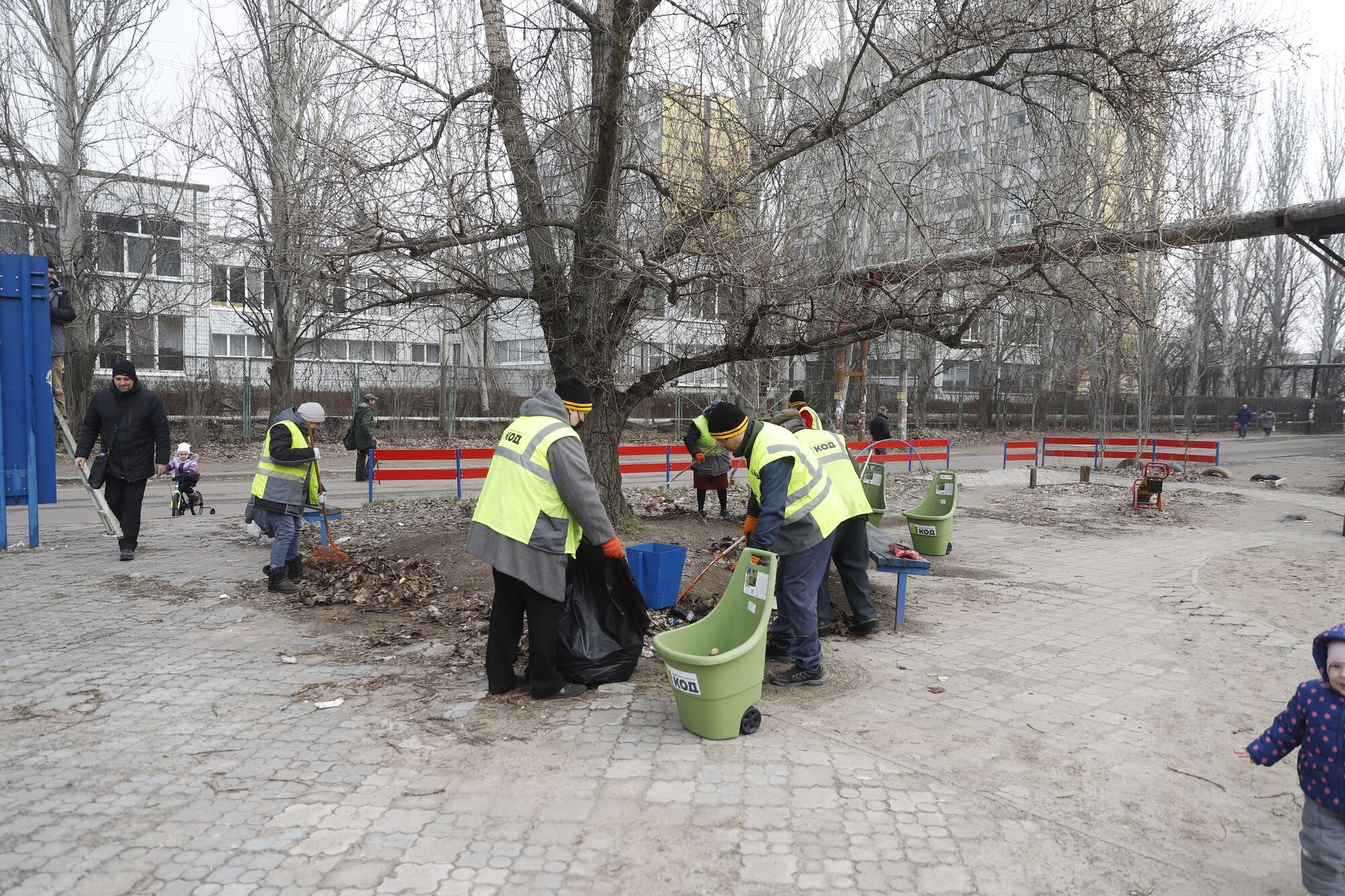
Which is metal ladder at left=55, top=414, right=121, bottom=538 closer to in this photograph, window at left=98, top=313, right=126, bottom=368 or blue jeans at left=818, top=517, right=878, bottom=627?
blue jeans at left=818, top=517, right=878, bottom=627

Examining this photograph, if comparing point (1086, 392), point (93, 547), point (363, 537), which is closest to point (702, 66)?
point (363, 537)

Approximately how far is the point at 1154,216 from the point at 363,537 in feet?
28.3

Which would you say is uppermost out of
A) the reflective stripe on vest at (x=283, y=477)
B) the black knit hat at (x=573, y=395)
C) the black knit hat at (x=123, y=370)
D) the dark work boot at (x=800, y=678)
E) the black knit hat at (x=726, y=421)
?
the black knit hat at (x=123, y=370)

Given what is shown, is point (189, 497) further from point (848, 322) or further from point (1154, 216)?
point (1154, 216)

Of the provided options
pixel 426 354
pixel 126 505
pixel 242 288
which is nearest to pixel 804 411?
pixel 126 505

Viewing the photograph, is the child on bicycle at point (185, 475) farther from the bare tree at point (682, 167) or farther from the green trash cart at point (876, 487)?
the green trash cart at point (876, 487)

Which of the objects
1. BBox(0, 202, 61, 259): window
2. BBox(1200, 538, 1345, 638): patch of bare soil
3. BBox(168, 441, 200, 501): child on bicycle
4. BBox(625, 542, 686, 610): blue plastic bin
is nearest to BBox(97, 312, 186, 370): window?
BBox(0, 202, 61, 259): window

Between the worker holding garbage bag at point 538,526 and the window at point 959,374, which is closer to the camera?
the worker holding garbage bag at point 538,526

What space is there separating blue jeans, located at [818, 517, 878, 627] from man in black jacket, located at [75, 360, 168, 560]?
Result: 607cm

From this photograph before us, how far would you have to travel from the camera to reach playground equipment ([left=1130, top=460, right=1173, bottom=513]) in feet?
44.9

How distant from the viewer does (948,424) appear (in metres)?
33.4

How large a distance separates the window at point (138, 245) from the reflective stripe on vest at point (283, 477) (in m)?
12.5

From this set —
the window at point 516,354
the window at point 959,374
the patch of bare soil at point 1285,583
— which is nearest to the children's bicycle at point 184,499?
the patch of bare soil at point 1285,583

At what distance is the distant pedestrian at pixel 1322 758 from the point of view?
2.79 m
